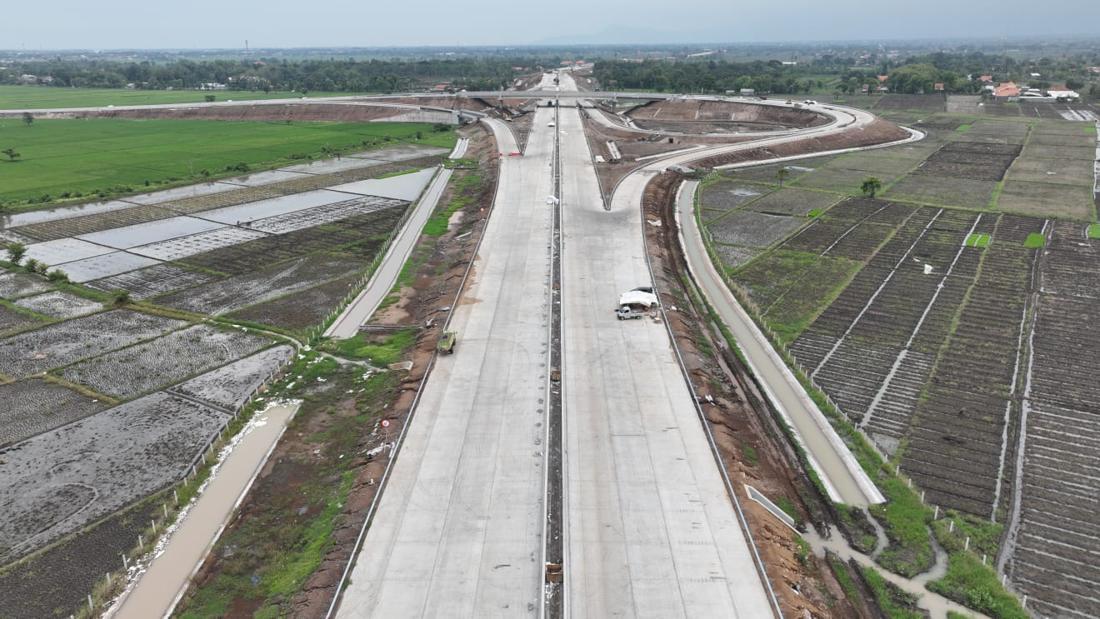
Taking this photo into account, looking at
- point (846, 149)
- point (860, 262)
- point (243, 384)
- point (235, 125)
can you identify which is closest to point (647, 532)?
point (243, 384)

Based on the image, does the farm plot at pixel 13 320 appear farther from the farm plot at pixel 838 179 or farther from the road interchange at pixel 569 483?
the farm plot at pixel 838 179

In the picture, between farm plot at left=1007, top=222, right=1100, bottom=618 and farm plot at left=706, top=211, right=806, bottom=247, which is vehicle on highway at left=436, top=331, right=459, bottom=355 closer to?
farm plot at left=1007, top=222, right=1100, bottom=618

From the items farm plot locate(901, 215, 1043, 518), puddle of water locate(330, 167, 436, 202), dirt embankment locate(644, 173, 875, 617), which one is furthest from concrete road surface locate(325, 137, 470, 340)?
farm plot locate(901, 215, 1043, 518)

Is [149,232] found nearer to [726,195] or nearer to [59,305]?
[59,305]

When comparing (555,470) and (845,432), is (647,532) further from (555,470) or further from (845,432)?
(845,432)

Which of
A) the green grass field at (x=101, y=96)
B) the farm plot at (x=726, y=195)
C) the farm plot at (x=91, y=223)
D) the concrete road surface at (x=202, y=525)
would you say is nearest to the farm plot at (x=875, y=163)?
the farm plot at (x=726, y=195)
